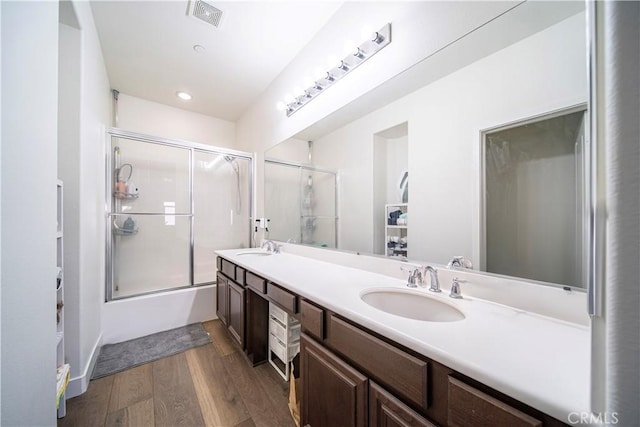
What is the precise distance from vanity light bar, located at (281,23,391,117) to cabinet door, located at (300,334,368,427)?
1625 mm

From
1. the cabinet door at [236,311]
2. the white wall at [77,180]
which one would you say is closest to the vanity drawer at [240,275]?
the cabinet door at [236,311]

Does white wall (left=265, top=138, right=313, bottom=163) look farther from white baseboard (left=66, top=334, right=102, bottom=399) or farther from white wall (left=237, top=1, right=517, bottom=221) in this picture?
white baseboard (left=66, top=334, right=102, bottom=399)

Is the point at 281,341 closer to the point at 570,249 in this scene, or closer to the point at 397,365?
the point at 397,365

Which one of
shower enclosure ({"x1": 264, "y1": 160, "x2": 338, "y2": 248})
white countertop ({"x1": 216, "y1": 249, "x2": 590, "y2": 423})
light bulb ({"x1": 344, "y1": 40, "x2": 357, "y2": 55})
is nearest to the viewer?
white countertop ({"x1": 216, "y1": 249, "x2": 590, "y2": 423})

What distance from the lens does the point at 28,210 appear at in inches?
25.7

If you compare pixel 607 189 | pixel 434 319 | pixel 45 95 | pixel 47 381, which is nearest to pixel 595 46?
pixel 607 189

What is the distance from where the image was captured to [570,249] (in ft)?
2.55

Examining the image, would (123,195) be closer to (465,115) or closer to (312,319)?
(312,319)

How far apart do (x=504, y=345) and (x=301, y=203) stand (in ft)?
5.66

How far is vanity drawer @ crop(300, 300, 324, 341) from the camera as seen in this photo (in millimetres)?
945

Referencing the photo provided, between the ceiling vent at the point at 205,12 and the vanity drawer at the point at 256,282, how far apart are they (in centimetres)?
190

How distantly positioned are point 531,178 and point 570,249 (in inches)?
10.6

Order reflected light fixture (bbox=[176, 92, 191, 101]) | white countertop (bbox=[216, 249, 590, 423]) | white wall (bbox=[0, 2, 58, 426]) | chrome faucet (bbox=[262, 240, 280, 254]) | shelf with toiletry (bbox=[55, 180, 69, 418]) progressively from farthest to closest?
reflected light fixture (bbox=[176, 92, 191, 101])
chrome faucet (bbox=[262, 240, 280, 254])
shelf with toiletry (bbox=[55, 180, 69, 418])
white wall (bbox=[0, 2, 58, 426])
white countertop (bbox=[216, 249, 590, 423])

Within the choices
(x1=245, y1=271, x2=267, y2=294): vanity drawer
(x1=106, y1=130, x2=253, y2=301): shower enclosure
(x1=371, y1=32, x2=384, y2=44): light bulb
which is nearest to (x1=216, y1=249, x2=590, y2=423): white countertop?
(x1=245, y1=271, x2=267, y2=294): vanity drawer
